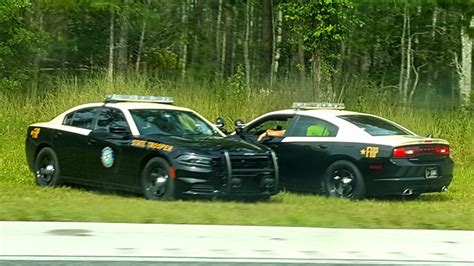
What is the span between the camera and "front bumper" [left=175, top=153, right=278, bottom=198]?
1197 centimetres

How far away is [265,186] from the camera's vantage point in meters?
12.5

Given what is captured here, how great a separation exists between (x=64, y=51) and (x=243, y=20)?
10340 millimetres

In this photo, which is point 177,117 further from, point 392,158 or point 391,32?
point 391,32

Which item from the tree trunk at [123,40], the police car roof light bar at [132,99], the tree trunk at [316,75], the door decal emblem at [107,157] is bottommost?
the door decal emblem at [107,157]

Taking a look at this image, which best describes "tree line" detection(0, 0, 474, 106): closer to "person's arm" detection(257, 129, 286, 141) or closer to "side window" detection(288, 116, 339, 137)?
"person's arm" detection(257, 129, 286, 141)

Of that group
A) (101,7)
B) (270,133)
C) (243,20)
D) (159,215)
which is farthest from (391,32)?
(159,215)

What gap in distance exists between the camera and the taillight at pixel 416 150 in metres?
13.1

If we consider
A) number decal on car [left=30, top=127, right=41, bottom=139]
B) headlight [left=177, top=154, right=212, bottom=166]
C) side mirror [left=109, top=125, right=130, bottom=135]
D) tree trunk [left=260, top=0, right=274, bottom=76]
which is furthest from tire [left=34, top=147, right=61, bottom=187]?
tree trunk [left=260, top=0, right=274, bottom=76]

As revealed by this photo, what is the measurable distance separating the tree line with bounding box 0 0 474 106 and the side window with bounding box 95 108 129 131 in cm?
1719

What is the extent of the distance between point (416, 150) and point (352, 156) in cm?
103

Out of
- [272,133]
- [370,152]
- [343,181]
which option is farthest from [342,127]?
[272,133]

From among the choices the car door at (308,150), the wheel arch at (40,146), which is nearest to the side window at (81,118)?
the wheel arch at (40,146)

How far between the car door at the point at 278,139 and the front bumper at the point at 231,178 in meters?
1.60

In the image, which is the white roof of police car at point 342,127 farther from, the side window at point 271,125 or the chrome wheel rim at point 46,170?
the chrome wheel rim at point 46,170
